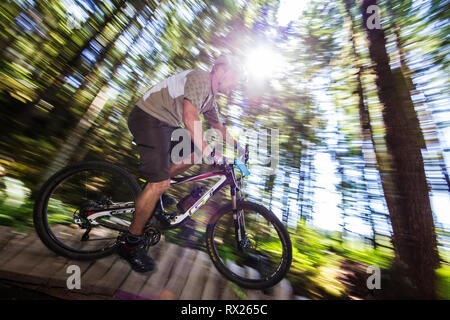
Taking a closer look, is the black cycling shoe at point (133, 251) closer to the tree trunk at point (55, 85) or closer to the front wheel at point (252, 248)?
the front wheel at point (252, 248)

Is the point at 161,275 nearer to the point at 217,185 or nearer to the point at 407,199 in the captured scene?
the point at 217,185

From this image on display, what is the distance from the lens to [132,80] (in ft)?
17.8

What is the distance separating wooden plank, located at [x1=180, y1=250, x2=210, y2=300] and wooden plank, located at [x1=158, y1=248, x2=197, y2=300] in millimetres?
48

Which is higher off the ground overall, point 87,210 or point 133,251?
point 87,210

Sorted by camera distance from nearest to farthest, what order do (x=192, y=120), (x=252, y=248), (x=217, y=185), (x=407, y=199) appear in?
(x=192, y=120)
(x=217, y=185)
(x=252, y=248)
(x=407, y=199)

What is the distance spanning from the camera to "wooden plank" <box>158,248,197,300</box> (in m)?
2.01

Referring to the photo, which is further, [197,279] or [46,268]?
[197,279]

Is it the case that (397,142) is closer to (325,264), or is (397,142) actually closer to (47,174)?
(325,264)

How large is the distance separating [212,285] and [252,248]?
0.66 meters

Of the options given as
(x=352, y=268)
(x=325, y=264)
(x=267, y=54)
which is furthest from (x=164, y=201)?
(x=267, y=54)

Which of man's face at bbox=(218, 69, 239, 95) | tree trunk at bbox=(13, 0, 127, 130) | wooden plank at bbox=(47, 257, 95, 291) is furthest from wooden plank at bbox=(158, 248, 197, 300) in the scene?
tree trunk at bbox=(13, 0, 127, 130)

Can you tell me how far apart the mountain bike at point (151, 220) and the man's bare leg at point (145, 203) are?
13 centimetres

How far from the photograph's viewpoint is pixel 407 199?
3.18 metres

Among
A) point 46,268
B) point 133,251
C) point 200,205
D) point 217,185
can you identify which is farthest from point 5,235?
point 217,185
